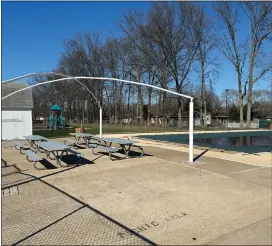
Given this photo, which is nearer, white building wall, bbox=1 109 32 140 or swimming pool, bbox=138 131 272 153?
swimming pool, bbox=138 131 272 153

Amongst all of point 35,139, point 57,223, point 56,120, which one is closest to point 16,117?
point 35,139

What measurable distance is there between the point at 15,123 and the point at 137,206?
20639mm

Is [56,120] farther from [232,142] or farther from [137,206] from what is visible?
[137,206]

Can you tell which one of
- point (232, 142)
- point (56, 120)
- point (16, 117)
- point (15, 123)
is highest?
point (16, 117)

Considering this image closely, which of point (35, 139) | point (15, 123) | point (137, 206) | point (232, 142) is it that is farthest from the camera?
point (15, 123)

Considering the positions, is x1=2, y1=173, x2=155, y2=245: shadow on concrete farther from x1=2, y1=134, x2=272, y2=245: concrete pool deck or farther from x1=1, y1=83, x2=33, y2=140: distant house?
x1=1, y1=83, x2=33, y2=140: distant house

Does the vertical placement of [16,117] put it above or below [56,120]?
above

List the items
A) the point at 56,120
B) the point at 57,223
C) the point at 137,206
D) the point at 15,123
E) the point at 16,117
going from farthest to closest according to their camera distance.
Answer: the point at 56,120 < the point at 16,117 < the point at 15,123 < the point at 137,206 < the point at 57,223

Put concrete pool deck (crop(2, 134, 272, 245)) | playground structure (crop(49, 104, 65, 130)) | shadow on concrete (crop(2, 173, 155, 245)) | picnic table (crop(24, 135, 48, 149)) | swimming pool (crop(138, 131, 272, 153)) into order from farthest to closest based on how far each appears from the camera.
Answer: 1. playground structure (crop(49, 104, 65, 130))
2. swimming pool (crop(138, 131, 272, 153))
3. picnic table (crop(24, 135, 48, 149))
4. concrete pool deck (crop(2, 134, 272, 245))
5. shadow on concrete (crop(2, 173, 155, 245))

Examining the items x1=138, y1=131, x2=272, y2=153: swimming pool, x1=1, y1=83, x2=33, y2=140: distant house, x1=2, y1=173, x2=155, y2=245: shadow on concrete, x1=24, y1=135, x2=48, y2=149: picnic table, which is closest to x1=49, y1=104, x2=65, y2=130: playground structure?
x1=1, y1=83, x2=33, y2=140: distant house

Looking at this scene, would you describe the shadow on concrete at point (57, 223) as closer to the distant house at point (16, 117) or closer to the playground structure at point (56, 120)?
the distant house at point (16, 117)

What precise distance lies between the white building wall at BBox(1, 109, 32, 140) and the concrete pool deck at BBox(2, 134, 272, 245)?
1503cm

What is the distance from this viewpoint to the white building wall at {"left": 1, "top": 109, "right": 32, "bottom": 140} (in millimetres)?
22750

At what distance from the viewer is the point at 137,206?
5426 millimetres
